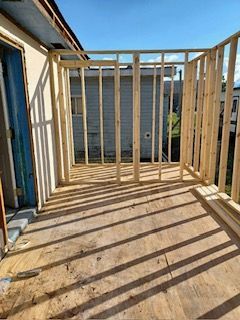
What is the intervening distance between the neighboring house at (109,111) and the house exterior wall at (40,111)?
3.90m

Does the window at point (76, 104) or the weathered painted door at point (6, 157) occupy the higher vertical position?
the window at point (76, 104)

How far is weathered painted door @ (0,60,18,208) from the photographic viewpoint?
272cm

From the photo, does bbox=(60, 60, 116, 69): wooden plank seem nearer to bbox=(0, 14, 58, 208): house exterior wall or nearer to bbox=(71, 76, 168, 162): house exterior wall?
bbox=(0, 14, 58, 208): house exterior wall

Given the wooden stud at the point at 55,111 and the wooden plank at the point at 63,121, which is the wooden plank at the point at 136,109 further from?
the wooden stud at the point at 55,111

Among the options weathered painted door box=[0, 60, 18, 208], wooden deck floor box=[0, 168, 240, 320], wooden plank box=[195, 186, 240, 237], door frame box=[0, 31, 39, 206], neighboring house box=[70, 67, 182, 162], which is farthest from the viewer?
neighboring house box=[70, 67, 182, 162]

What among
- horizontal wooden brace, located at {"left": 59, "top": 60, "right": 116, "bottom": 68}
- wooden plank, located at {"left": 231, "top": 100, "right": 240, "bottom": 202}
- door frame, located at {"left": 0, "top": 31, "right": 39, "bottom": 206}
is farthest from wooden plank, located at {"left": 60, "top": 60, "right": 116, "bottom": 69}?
wooden plank, located at {"left": 231, "top": 100, "right": 240, "bottom": 202}

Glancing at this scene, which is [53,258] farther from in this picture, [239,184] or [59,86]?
[59,86]

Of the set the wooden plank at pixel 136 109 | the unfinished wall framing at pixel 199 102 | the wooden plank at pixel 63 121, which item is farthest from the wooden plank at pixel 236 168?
the wooden plank at pixel 63 121

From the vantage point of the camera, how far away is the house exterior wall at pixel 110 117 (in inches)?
312

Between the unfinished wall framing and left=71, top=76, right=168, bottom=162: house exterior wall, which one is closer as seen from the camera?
the unfinished wall framing

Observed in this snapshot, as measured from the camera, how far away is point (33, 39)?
3.05 m

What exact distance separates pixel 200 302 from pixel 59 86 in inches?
136

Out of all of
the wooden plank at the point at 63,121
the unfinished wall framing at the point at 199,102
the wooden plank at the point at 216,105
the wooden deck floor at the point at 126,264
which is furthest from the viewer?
the wooden plank at the point at 63,121

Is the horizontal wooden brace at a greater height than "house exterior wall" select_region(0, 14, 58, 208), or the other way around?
the horizontal wooden brace
